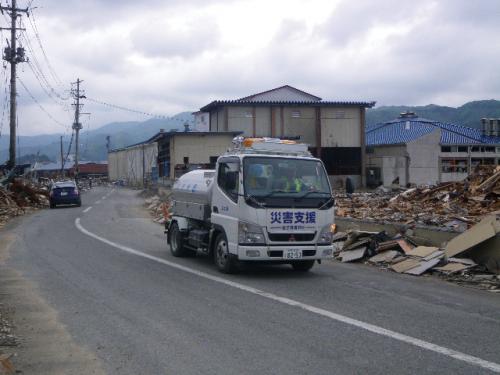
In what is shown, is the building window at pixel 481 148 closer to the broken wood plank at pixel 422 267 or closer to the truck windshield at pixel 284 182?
the broken wood plank at pixel 422 267

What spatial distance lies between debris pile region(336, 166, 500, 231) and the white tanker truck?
185 inches

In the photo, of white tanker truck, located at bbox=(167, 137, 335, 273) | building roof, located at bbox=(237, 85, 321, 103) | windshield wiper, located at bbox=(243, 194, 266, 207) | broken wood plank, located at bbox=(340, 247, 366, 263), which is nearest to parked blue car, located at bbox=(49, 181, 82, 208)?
building roof, located at bbox=(237, 85, 321, 103)

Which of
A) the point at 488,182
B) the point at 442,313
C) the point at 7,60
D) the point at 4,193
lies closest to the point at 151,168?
the point at 7,60

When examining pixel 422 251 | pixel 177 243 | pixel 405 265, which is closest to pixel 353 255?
pixel 422 251

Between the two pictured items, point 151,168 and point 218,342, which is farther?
point 151,168

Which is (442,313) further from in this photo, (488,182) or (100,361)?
(488,182)

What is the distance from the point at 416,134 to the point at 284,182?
4712 cm

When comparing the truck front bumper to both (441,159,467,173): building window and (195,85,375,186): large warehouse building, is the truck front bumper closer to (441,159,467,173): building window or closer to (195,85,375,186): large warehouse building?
(195,85,375,186): large warehouse building

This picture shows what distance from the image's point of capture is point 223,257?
12414 millimetres

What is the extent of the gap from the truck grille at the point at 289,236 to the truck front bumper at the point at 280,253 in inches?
5.3

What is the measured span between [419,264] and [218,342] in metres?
7.27

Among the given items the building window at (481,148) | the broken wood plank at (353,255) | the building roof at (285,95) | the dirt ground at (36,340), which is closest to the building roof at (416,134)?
the building window at (481,148)

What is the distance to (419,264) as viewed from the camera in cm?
1323

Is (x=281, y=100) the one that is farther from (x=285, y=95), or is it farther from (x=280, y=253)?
(x=280, y=253)
